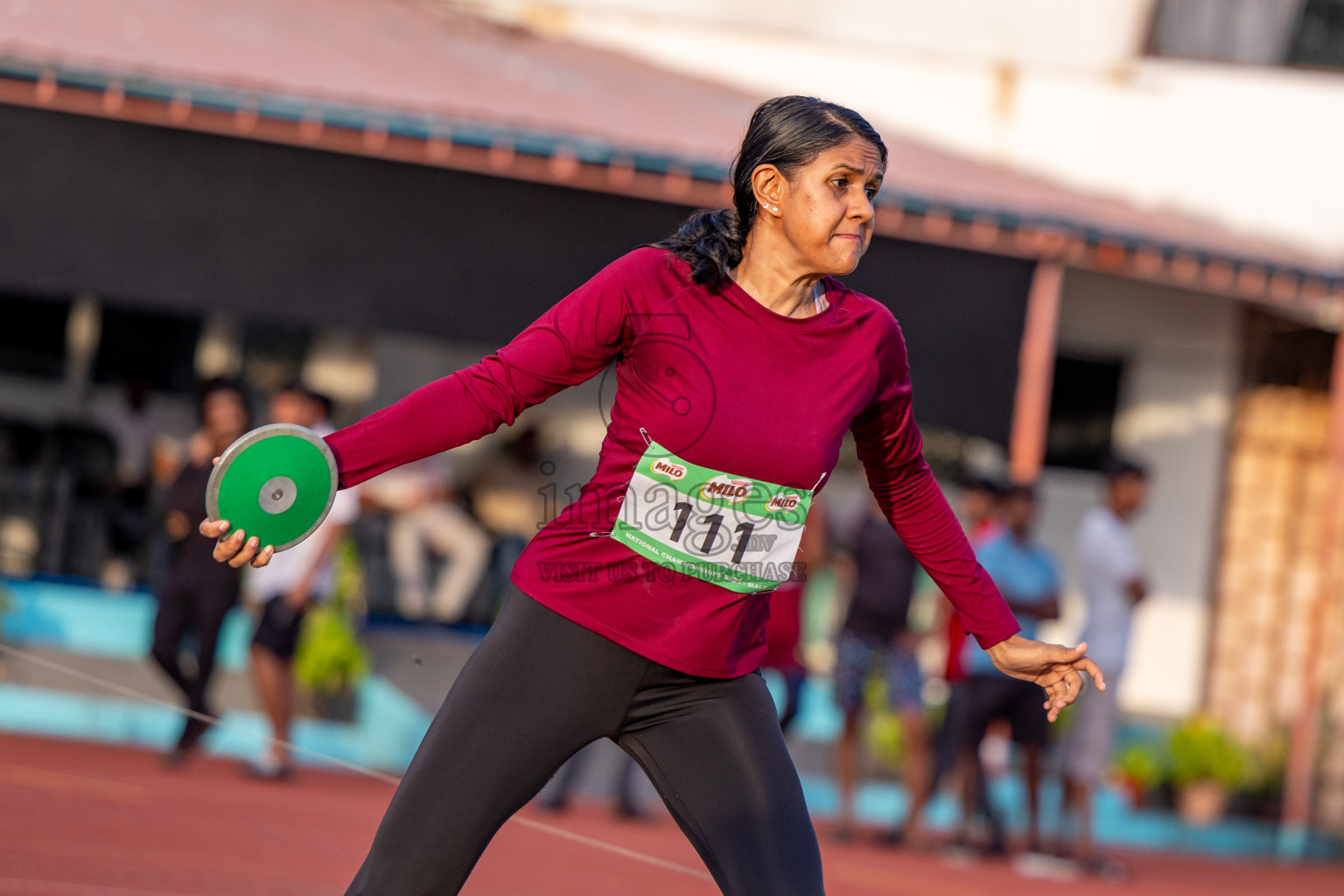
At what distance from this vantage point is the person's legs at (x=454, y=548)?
404 inches

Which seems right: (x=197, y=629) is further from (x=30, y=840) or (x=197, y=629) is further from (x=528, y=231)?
(x=528, y=231)

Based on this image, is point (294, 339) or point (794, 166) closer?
point (794, 166)

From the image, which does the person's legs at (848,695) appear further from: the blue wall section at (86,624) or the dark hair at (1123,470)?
the blue wall section at (86,624)

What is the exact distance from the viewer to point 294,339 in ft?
36.2

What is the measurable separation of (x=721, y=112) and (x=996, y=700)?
4655mm

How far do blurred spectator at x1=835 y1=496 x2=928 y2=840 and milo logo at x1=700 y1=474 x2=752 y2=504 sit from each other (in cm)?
508

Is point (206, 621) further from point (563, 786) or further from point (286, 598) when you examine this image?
point (563, 786)

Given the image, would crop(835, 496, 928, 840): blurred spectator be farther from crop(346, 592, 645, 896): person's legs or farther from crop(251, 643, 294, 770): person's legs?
crop(346, 592, 645, 896): person's legs

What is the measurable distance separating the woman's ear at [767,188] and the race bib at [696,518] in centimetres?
49

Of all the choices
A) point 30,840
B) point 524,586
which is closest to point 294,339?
point 30,840

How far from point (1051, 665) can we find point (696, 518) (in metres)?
0.83

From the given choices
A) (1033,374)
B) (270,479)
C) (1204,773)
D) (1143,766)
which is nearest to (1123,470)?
(1033,374)

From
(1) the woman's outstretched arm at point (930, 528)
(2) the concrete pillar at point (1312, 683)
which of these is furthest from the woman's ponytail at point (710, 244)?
(2) the concrete pillar at point (1312, 683)

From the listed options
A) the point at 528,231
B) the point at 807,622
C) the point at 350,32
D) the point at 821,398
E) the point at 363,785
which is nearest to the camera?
the point at 821,398
